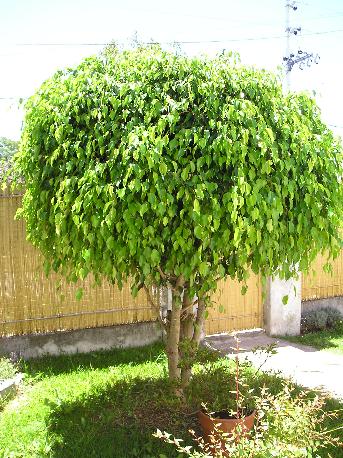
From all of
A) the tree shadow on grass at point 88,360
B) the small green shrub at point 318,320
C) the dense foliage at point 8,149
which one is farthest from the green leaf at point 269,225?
the dense foliage at point 8,149

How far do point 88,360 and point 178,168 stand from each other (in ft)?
12.1

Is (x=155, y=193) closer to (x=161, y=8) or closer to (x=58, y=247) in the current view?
(x=58, y=247)

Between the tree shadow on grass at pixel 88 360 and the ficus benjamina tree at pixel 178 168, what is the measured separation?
222cm

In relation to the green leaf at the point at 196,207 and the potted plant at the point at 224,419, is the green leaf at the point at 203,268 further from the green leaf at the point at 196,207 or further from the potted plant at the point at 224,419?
the potted plant at the point at 224,419

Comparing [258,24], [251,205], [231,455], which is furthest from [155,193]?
[258,24]

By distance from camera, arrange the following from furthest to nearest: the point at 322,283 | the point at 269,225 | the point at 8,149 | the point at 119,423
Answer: the point at 8,149
the point at 322,283
the point at 119,423
the point at 269,225

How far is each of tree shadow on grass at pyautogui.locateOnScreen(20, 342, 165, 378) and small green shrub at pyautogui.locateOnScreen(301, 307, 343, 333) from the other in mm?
2914

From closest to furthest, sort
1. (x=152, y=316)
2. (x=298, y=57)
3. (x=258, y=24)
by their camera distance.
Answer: (x=152, y=316), (x=258, y=24), (x=298, y=57)

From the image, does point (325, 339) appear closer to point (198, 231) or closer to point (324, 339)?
point (324, 339)

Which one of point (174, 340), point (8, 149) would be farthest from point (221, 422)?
point (8, 149)

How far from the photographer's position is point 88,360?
643cm

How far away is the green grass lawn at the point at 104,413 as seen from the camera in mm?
4141

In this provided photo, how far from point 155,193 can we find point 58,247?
1.08 meters

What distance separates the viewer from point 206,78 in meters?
3.96
